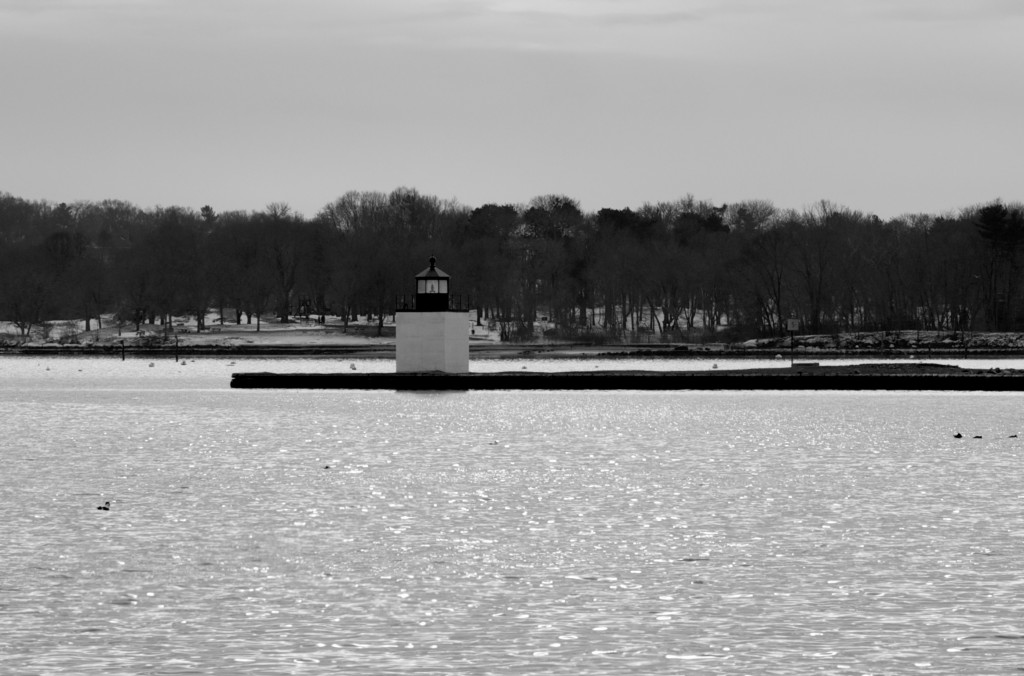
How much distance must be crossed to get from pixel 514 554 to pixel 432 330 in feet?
157

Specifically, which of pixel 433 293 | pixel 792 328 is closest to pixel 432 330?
pixel 433 293

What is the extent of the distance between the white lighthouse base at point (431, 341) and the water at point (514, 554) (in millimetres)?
24694

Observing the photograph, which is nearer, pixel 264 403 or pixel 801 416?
pixel 801 416

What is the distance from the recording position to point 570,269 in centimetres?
16838

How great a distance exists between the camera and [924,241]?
154m

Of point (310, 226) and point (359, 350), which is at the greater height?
point (310, 226)

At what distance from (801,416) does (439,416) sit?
11218 mm

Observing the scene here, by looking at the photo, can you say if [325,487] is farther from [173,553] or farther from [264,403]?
[264,403]

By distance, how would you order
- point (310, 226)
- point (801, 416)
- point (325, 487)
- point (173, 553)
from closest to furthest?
point (173, 553)
point (325, 487)
point (801, 416)
point (310, 226)

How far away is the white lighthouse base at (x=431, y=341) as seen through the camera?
66.4 meters

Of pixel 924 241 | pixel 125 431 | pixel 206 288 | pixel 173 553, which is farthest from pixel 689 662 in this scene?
pixel 206 288

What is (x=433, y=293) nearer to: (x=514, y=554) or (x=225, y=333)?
(x=514, y=554)

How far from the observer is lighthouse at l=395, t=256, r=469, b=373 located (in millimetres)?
65875

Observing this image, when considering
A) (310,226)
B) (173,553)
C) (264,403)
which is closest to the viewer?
(173,553)
